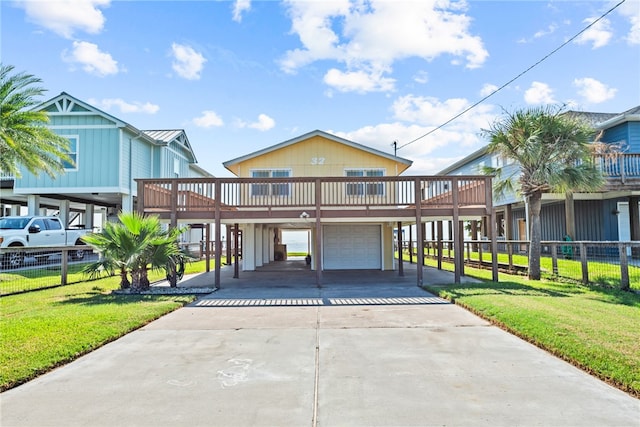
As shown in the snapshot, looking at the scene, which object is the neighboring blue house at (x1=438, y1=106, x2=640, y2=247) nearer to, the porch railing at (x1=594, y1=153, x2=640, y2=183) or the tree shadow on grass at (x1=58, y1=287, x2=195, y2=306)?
the porch railing at (x1=594, y1=153, x2=640, y2=183)

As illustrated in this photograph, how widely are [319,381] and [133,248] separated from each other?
267 inches

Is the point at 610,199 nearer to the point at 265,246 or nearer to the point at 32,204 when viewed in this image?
the point at 265,246

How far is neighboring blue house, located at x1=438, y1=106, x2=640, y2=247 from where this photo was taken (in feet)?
47.2

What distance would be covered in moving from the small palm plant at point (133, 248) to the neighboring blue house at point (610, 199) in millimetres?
10295

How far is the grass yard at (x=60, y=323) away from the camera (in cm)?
421

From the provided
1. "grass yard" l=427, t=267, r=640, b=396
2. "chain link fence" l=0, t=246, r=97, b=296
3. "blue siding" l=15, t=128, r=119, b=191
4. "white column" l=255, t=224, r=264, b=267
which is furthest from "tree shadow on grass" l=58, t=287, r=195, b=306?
"blue siding" l=15, t=128, r=119, b=191

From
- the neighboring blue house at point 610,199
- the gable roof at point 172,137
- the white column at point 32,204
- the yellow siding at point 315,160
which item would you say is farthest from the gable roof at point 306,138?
the white column at point 32,204

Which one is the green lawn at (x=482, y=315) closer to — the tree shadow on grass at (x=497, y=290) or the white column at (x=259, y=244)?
the tree shadow on grass at (x=497, y=290)

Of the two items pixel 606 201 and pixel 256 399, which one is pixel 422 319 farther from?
pixel 606 201

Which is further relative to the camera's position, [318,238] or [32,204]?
[32,204]

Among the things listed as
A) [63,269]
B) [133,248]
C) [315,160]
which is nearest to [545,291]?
[315,160]

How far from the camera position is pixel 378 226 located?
1547 cm

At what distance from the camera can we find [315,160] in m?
15.5

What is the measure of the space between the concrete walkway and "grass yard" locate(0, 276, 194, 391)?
0.73 feet
